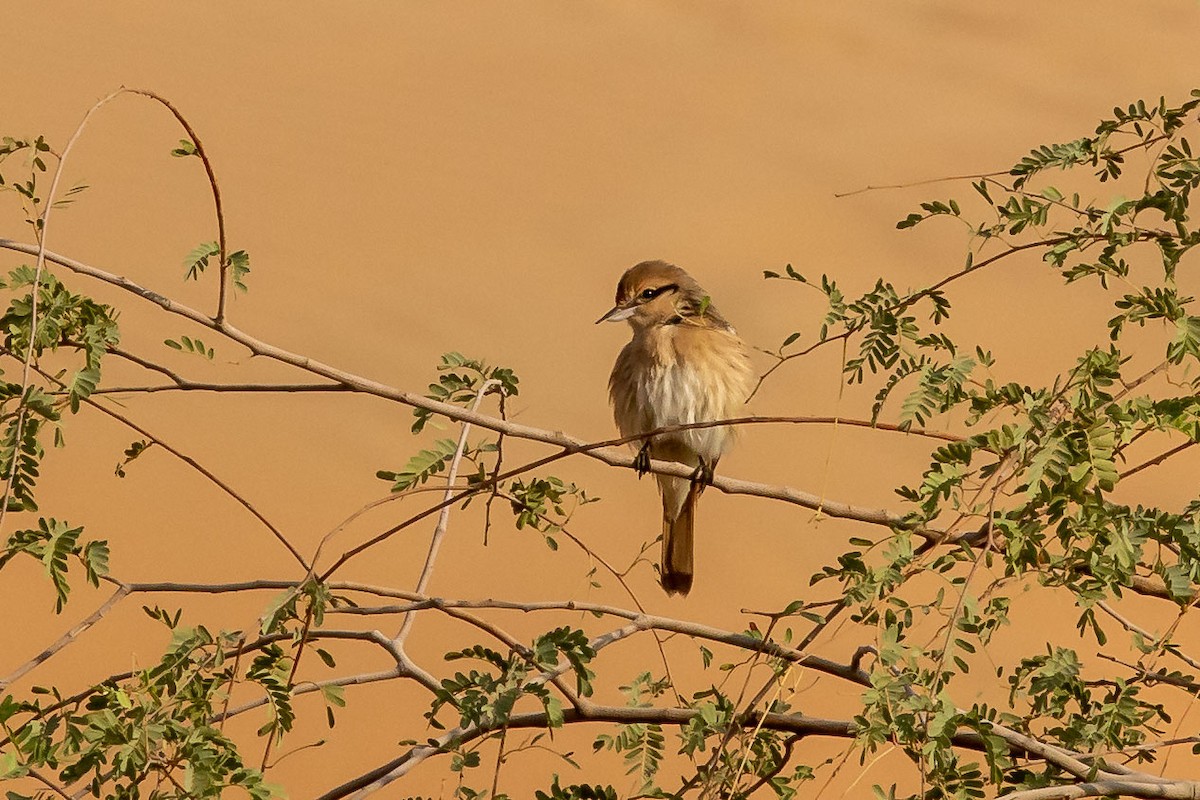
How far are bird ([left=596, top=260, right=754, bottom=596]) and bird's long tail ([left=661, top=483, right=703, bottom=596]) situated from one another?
1 centimetres

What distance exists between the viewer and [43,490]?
359 inches

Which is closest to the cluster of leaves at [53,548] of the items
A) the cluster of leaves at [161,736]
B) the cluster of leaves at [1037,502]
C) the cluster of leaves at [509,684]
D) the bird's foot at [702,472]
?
the cluster of leaves at [161,736]

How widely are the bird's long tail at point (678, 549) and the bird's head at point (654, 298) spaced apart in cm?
68

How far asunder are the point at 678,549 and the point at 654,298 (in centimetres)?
93

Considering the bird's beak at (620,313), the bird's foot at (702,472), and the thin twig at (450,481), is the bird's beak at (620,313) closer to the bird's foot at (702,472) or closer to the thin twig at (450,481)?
the bird's foot at (702,472)

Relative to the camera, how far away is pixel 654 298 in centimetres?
564

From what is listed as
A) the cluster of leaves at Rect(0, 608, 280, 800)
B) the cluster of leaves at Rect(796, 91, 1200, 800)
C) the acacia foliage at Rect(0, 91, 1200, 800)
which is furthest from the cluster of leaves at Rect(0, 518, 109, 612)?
the cluster of leaves at Rect(796, 91, 1200, 800)

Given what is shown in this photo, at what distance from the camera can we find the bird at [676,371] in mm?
5488

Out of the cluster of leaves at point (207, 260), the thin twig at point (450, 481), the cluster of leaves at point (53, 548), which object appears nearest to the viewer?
the cluster of leaves at point (53, 548)

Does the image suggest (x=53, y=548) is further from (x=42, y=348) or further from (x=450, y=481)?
(x=450, y=481)

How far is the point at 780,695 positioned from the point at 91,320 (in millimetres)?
1391

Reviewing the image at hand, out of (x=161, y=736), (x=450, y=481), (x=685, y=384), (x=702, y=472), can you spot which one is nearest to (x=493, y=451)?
(x=450, y=481)

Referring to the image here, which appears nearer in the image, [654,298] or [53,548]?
[53,548]

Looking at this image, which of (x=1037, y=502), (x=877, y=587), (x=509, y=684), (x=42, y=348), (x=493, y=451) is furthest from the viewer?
(x=493, y=451)
